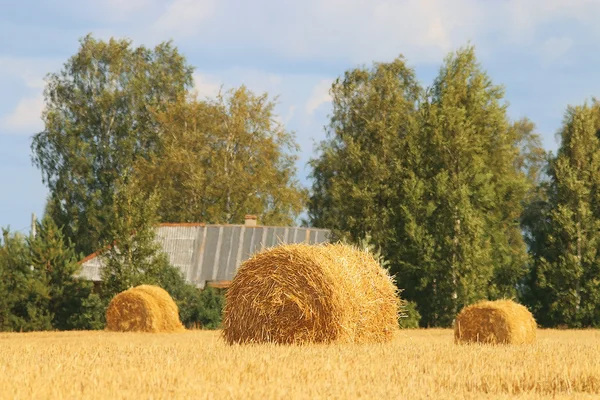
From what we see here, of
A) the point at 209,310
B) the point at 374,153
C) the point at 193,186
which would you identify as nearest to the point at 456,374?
the point at 209,310

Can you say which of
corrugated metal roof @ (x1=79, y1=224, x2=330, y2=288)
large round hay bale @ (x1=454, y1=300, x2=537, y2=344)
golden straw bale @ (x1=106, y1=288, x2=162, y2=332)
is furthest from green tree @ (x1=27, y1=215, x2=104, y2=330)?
large round hay bale @ (x1=454, y1=300, x2=537, y2=344)

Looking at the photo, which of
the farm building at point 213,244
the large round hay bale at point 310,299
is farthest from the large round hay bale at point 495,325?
the farm building at point 213,244

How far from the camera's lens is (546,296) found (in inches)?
1425

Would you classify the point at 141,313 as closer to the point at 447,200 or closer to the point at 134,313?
the point at 134,313

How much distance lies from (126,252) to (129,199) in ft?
6.11

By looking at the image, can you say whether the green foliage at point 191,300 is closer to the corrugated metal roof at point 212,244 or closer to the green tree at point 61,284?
the green tree at point 61,284

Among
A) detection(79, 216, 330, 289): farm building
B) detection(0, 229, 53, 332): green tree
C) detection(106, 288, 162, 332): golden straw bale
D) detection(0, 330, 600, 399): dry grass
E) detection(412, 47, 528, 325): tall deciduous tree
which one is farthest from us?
detection(79, 216, 330, 289): farm building

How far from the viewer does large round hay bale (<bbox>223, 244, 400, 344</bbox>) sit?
15.8 m

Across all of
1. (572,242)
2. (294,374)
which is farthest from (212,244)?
(294,374)

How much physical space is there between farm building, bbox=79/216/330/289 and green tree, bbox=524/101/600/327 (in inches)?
380

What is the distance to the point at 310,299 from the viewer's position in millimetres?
15875

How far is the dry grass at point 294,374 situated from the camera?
29.9ft

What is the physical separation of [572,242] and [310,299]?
74.6 feet

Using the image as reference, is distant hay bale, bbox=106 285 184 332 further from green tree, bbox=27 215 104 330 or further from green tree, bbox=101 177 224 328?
green tree, bbox=27 215 104 330
